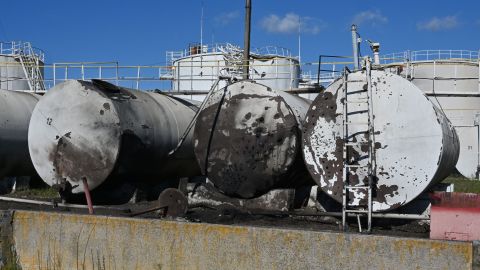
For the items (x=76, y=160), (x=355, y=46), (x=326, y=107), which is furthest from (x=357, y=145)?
(x=76, y=160)

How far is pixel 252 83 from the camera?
8383mm

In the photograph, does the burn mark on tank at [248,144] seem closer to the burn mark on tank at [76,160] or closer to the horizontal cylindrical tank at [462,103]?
the burn mark on tank at [76,160]

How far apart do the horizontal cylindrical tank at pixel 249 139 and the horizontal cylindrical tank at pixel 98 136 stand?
1094mm

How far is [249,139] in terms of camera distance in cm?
815

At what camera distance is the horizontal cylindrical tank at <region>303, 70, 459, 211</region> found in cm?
694

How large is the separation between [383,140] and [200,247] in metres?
Result: 2.53

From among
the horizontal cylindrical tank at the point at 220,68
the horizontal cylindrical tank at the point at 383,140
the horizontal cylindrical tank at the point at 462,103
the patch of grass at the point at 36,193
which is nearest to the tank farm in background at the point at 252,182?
the horizontal cylindrical tank at the point at 383,140

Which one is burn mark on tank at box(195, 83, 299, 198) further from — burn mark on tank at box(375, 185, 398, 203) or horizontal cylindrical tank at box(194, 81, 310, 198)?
burn mark on tank at box(375, 185, 398, 203)

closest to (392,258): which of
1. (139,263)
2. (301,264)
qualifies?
(301,264)

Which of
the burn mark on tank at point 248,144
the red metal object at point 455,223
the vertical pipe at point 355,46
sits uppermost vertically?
the vertical pipe at point 355,46

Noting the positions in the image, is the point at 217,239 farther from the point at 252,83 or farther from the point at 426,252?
the point at 252,83

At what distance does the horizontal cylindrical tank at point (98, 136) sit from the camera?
888cm

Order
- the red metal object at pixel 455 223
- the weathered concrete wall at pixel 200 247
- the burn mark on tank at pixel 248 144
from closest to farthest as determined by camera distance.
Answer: the weathered concrete wall at pixel 200 247 → the red metal object at pixel 455 223 → the burn mark on tank at pixel 248 144

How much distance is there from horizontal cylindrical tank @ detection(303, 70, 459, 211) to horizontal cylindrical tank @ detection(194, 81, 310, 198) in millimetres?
497
